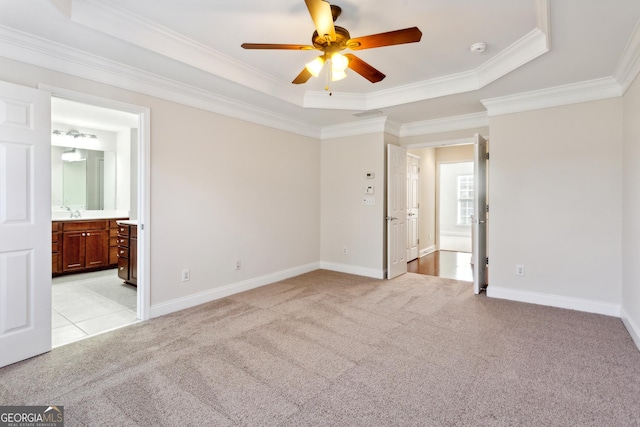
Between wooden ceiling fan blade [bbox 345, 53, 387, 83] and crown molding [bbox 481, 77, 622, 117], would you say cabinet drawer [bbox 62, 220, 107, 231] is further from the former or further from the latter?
crown molding [bbox 481, 77, 622, 117]

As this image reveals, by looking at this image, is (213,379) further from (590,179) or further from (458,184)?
(458,184)

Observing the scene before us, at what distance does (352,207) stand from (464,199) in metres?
6.73

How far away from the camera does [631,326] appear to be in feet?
9.43

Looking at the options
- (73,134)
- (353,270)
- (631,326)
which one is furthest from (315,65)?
(73,134)

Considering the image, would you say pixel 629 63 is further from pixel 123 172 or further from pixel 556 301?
pixel 123 172

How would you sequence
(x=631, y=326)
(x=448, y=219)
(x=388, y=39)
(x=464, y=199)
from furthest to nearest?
(x=448, y=219) < (x=464, y=199) < (x=631, y=326) < (x=388, y=39)

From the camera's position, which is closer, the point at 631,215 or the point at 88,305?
the point at 631,215

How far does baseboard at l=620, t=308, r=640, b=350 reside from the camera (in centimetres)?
268

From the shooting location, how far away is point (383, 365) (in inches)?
93.4

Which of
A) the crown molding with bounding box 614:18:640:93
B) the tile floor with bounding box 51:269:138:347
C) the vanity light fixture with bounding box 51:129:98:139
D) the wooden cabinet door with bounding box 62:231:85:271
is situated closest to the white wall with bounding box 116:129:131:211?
the vanity light fixture with bounding box 51:129:98:139

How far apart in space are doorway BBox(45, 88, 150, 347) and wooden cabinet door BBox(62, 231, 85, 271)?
0.17m

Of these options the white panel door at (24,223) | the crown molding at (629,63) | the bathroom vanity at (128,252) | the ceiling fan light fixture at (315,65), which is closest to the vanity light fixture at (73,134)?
the bathroom vanity at (128,252)

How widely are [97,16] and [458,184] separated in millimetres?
10435

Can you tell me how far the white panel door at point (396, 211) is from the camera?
490 centimetres
